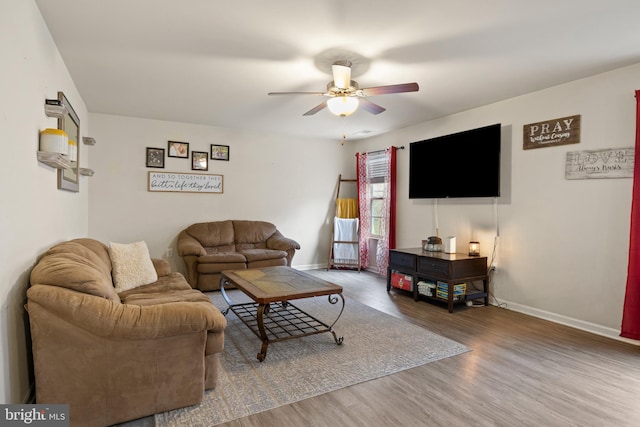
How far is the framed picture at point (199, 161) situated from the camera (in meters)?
5.27

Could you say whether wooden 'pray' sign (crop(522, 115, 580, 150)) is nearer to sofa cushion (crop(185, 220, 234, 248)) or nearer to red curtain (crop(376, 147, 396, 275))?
red curtain (crop(376, 147, 396, 275))

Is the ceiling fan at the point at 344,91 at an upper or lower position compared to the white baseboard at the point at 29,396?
upper

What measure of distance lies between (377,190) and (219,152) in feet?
9.01

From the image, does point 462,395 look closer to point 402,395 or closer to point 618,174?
point 402,395

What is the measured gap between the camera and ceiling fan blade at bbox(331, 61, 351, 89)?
283cm

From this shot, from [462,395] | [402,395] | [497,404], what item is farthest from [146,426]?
[497,404]

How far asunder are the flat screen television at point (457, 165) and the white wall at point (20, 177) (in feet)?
13.6

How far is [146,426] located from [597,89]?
442cm

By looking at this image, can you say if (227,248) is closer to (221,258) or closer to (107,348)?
(221,258)

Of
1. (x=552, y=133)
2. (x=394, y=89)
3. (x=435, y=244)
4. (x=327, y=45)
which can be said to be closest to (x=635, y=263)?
(x=552, y=133)

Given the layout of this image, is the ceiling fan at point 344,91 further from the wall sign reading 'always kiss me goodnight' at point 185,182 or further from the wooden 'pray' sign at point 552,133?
the wall sign reading 'always kiss me goodnight' at point 185,182

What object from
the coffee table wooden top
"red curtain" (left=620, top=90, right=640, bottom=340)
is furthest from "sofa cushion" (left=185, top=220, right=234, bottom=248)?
"red curtain" (left=620, top=90, right=640, bottom=340)

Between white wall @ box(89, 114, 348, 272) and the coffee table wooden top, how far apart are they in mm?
2168

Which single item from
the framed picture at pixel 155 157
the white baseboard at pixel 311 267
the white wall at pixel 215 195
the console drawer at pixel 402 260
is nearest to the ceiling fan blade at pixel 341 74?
the console drawer at pixel 402 260
